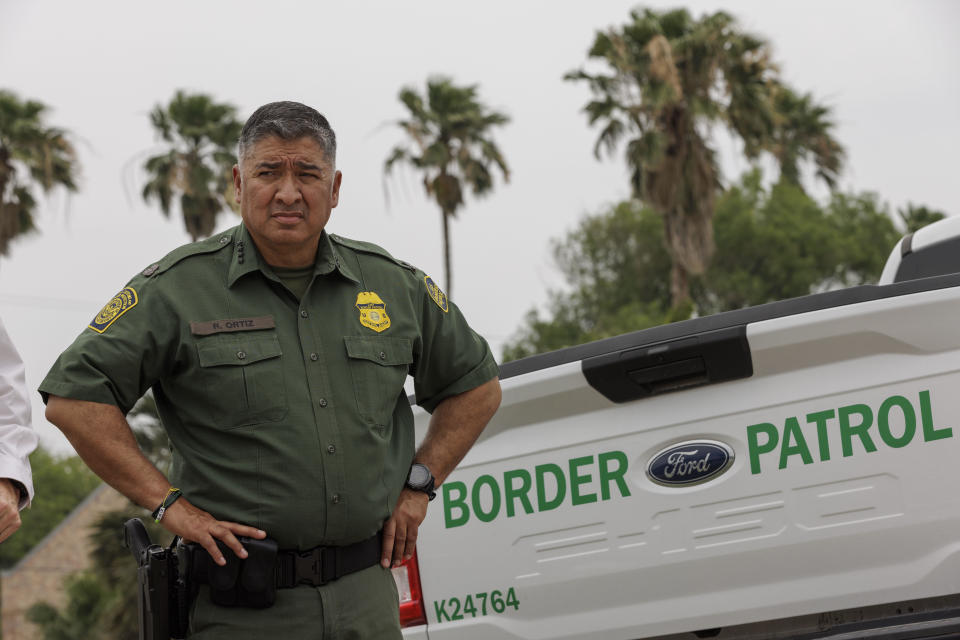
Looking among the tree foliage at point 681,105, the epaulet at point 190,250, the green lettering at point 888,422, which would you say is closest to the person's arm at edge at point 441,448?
the epaulet at point 190,250

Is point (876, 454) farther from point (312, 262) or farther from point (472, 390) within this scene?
point (312, 262)

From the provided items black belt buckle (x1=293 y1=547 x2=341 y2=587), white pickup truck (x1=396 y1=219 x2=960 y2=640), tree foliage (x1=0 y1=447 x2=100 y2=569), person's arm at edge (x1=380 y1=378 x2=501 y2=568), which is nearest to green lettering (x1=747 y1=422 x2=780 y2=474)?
white pickup truck (x1=396 y1=219 x2=960 y2=640)

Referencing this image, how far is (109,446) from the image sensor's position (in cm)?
269

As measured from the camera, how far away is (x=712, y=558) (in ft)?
9.91

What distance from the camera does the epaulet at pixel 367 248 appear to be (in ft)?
10.3

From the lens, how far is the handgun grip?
9.16 ft

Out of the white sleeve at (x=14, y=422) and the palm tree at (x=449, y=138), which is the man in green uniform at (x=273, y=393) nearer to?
the white sleeve at (x=14, y=422)

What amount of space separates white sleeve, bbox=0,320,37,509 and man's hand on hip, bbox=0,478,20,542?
0.02 m

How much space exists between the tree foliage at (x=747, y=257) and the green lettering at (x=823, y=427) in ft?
124

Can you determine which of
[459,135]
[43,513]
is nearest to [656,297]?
[459,135]

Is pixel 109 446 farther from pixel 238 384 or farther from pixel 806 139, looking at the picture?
pixel 806 139

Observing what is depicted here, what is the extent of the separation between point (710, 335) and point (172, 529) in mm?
1444

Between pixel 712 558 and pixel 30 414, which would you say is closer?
pixel 30 414

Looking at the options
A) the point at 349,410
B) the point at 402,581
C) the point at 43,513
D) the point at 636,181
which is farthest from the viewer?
the point at 43,513
